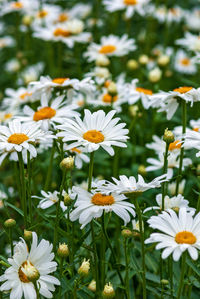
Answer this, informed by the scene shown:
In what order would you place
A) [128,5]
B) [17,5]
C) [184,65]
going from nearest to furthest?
1. [128,5]
2. [17,5]
3. [184,65]

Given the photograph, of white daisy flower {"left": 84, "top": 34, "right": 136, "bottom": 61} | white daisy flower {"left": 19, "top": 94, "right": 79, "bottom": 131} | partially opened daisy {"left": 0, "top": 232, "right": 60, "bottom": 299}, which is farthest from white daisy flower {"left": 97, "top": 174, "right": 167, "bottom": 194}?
white daisy flower {"left": 84, "top": 34, "right": 136, "bottom": 61}

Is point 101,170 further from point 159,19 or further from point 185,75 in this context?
point 159,19

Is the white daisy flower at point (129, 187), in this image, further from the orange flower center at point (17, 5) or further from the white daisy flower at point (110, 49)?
the orange flower center at point (17, 5)

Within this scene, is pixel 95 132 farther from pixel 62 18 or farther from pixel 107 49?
pixel 62 18

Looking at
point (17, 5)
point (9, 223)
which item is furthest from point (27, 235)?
point (17, 5)

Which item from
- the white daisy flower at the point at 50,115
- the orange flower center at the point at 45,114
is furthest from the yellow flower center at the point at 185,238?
the orange flower center at the point at 45,114
